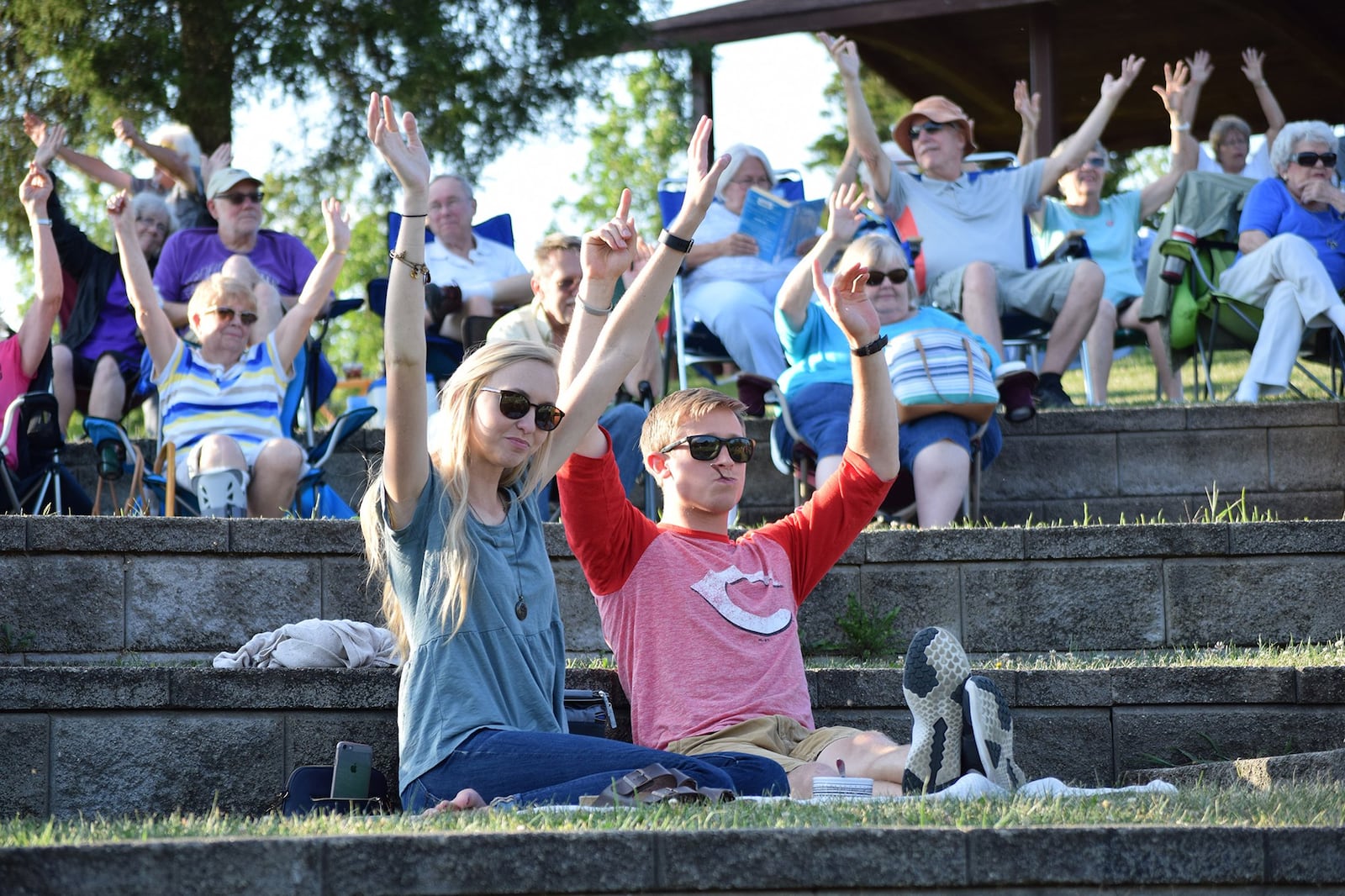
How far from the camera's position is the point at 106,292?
8.23 m

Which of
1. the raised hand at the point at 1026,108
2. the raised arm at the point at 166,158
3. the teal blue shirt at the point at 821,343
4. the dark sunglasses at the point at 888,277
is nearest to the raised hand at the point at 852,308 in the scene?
the teal blue shirt at the point at 821,343

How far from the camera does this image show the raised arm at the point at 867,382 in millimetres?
4516

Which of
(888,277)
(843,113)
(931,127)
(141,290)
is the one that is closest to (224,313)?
(141,290)

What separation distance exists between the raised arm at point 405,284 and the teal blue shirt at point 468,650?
0.28 metres

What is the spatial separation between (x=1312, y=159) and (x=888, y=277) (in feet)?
9.75

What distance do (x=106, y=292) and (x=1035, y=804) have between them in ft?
20.3

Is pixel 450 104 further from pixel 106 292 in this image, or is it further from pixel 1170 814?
pixel 1170 814

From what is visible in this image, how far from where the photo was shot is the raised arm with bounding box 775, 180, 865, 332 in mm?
6145

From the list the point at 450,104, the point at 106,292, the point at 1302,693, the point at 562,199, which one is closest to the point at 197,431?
the point at 106,292

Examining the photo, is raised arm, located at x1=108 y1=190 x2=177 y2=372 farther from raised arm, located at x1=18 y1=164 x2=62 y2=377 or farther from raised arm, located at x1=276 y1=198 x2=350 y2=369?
raised arm, located at x1=276 y1=198 x2=350 y2=369

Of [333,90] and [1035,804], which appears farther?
[333,90]

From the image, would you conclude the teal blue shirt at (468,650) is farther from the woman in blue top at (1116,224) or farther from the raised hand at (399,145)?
the woman in blue top at (1116,224)

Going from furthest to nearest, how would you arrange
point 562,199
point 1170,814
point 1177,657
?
point 562,199 < point 1177,657 < point 1170,814

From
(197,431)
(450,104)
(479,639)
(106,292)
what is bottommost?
(479,639)
